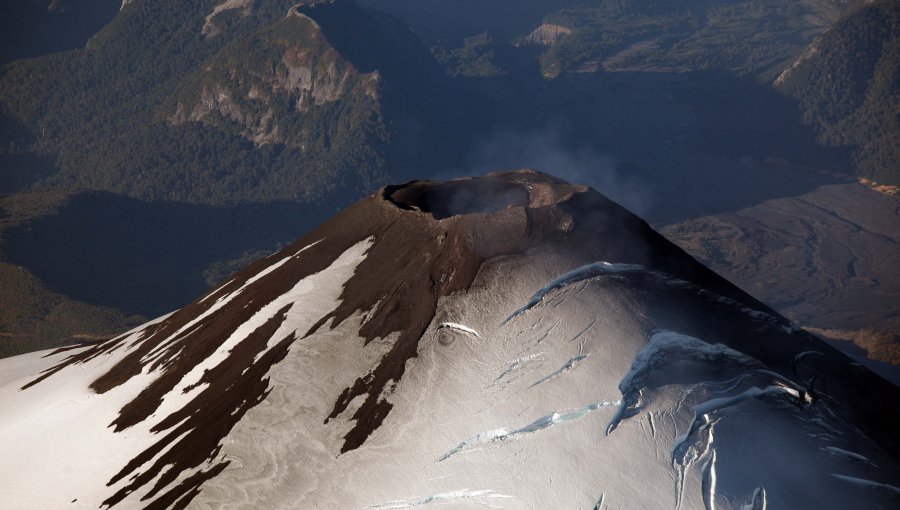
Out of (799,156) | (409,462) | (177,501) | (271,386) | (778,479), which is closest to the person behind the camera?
(778,479)

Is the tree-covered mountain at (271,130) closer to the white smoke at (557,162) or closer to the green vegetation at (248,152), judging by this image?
the green vegetation at (248,152)

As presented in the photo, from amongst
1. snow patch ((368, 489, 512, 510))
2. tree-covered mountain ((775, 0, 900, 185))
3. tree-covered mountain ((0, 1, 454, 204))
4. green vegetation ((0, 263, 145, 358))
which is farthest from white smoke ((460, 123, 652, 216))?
snow patch ((368, 489, 512, 510))

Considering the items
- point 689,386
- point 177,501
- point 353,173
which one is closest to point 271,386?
point 177,501

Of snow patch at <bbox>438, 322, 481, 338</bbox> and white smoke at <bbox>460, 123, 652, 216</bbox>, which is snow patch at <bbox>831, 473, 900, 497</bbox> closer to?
snow patch at <bbox>438, 322, 481, 338</bbox>

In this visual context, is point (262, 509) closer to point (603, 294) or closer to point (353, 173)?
point (603, 294)

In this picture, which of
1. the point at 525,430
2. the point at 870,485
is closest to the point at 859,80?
the point at 870,485

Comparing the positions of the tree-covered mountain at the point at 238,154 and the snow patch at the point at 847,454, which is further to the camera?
the tree-covered mountain at the point at 238,154

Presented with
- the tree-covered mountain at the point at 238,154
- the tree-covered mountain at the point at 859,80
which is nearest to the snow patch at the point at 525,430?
the tree-covered mountain at the point at 238,154
